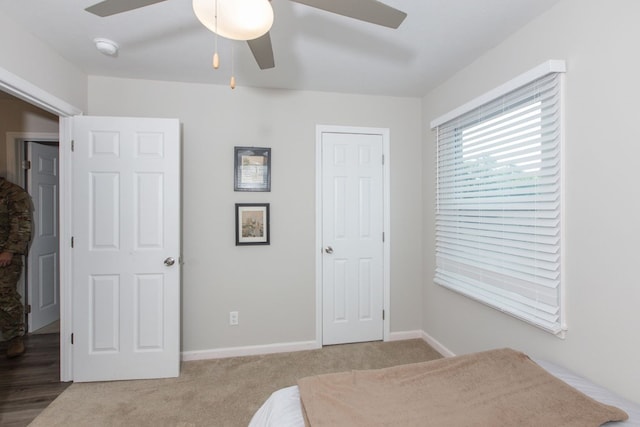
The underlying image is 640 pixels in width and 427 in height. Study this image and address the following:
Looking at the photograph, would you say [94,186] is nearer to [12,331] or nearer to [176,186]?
[176,186]

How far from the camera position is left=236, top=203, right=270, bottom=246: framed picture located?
2723 mm

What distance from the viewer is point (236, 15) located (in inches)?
38.3

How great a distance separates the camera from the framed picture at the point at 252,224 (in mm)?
2723

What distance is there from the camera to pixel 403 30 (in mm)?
1889

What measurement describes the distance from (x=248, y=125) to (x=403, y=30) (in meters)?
1.53

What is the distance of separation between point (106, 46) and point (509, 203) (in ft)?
9.59

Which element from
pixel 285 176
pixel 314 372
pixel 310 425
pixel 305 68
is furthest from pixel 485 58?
pixel 314 372

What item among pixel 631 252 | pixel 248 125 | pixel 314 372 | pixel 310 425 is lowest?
pixel 314 372

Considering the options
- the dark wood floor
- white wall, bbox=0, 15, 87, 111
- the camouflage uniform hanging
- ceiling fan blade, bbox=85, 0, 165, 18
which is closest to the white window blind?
ceiling fan blade, bbox=85, 0, 165, 18

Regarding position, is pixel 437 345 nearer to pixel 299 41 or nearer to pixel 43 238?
pixel 299 41

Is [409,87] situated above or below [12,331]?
above

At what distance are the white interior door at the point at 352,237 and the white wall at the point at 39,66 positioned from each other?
2.09 meters

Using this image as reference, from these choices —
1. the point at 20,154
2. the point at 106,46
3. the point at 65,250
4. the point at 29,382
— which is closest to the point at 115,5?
the point at 106,46

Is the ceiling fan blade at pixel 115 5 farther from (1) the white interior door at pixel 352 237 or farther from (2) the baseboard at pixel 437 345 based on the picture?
(2) the baseboard at pixel 437 345
